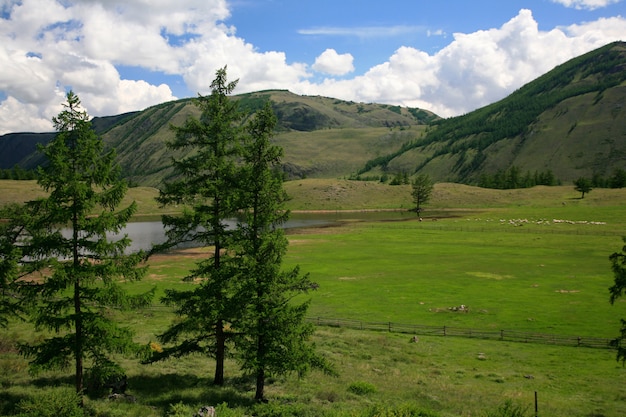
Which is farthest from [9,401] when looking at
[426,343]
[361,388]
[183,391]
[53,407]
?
[426,343]

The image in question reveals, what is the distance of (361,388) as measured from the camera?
26.6 m

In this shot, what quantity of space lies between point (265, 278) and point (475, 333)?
1061 inches

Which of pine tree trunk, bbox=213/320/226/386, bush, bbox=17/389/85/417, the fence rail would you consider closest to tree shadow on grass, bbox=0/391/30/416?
bush, bbox=17/389/85/417

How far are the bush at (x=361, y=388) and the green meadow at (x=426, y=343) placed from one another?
0.21 ft

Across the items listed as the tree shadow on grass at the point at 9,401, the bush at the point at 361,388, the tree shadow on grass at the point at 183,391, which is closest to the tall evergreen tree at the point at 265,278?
the tree shadow on grass at the point at 183,391

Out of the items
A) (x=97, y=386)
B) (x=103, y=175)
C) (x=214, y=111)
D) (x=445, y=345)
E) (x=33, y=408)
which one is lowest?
(x=445, y=345)

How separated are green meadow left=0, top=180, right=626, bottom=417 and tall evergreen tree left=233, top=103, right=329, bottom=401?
2461mm

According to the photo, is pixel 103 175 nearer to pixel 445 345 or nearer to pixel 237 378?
pixel 237 378

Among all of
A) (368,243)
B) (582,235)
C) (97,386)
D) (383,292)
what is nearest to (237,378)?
(97,386)

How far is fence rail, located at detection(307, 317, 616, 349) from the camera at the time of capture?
36906 mm

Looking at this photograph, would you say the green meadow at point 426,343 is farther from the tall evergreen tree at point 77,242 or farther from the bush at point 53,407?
the tall evergreen tree at point 77,242

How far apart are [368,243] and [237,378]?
71975 millimetres

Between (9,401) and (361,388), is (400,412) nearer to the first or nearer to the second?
(361,388)

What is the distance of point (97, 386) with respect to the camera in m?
23.1
